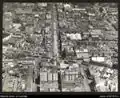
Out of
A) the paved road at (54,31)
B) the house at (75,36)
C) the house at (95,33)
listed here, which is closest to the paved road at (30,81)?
the paved road at (54,31)

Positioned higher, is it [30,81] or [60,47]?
[60,47]

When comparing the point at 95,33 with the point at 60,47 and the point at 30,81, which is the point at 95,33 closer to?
the point at 60,47

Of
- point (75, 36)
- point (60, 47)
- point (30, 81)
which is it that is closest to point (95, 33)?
point (75, 36)

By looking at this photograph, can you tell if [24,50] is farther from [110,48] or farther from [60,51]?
[110,48]

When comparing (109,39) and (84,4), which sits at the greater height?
(84,4)

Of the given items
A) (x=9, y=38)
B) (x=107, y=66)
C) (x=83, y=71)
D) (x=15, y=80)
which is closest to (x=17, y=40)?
(x=9, y=38)

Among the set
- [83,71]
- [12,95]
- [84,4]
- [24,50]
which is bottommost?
[12,95]

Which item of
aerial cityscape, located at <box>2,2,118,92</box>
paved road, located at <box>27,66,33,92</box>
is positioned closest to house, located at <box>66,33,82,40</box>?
aerial cityscape, located at <box>2,2,118,92</box>

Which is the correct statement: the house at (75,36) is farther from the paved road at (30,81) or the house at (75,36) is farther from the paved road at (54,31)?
the paved road at (30,81)
